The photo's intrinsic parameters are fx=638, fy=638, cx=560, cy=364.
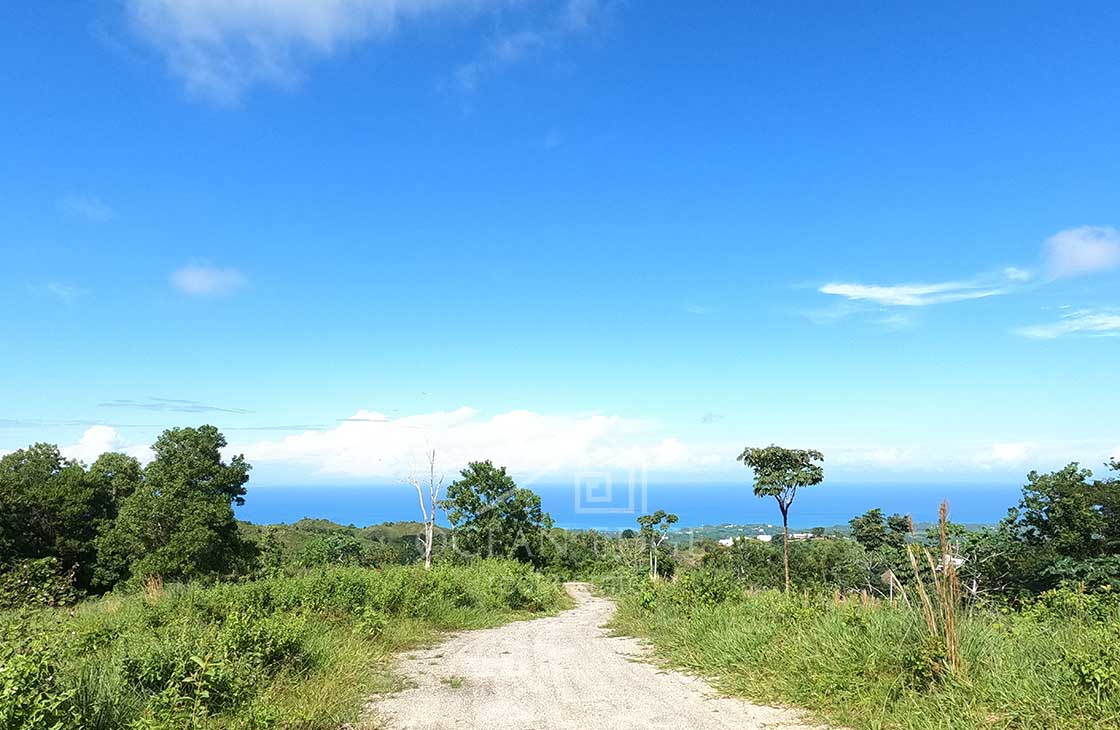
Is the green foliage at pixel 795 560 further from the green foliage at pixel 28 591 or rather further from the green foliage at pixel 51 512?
the green foliage at pixel 28 591

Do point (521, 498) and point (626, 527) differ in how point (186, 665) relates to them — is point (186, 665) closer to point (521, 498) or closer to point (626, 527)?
point (521, 498)

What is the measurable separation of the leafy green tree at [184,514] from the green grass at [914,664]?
68.6 feet

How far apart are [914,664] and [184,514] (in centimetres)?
2478

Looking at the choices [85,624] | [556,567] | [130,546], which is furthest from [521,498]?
[85,624]

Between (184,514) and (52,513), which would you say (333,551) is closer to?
(184,514)

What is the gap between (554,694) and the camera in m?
6.62

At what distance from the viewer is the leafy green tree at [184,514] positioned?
2303 centimetres

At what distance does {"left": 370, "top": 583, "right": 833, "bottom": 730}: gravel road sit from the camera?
18.6 feet

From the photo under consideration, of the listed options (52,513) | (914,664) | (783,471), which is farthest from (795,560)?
(52,513)

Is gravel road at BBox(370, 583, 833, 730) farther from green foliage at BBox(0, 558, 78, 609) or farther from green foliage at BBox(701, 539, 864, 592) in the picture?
green foliage at BBox(701, 539, 864, 592)

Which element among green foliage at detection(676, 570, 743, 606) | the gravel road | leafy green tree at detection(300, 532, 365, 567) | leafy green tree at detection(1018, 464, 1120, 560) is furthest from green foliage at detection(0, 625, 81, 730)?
leafy green tree at detection(1018, 464, 1120, 560)

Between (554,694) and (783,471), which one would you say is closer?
(554,694)

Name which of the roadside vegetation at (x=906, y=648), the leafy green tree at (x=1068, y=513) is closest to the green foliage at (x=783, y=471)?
the leafy green tree at (x=1068, y=513)

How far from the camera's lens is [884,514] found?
106 feet
